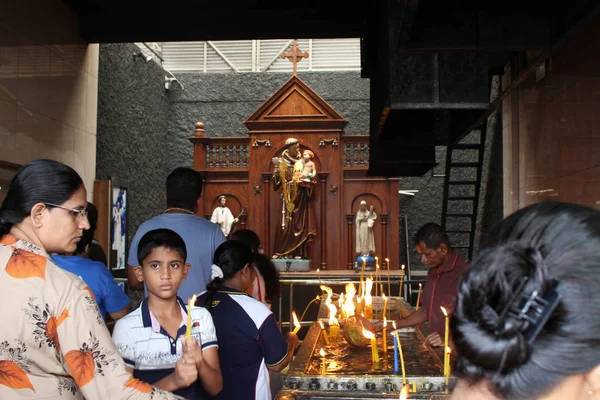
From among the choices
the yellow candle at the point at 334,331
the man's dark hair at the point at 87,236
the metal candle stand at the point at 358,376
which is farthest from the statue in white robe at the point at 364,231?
the man's dark hair at the point at 87,236

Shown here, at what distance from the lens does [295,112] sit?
1372 centimetres

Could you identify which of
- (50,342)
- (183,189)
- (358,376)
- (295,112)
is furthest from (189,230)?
(295,112)

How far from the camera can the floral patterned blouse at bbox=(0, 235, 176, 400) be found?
1.75m

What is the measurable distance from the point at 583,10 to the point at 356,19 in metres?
4.98

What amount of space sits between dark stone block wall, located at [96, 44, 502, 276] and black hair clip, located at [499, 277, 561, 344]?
11.3m

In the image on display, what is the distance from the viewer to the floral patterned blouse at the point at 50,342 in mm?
1749

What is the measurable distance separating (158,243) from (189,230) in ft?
3.30

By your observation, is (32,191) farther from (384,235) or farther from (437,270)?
(384,235)

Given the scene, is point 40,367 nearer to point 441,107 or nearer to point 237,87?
point 441,107

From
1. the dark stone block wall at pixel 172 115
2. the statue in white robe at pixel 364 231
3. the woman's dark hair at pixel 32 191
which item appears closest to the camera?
the woman's dark hair at pixel 32 191

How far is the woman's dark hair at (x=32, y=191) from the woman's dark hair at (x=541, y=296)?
145cm

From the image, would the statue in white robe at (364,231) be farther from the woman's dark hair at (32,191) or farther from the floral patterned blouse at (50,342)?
the floral patterned blouse at (50,342)

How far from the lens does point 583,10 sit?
3785mm

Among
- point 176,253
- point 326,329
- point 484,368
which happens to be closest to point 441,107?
point 326,329
